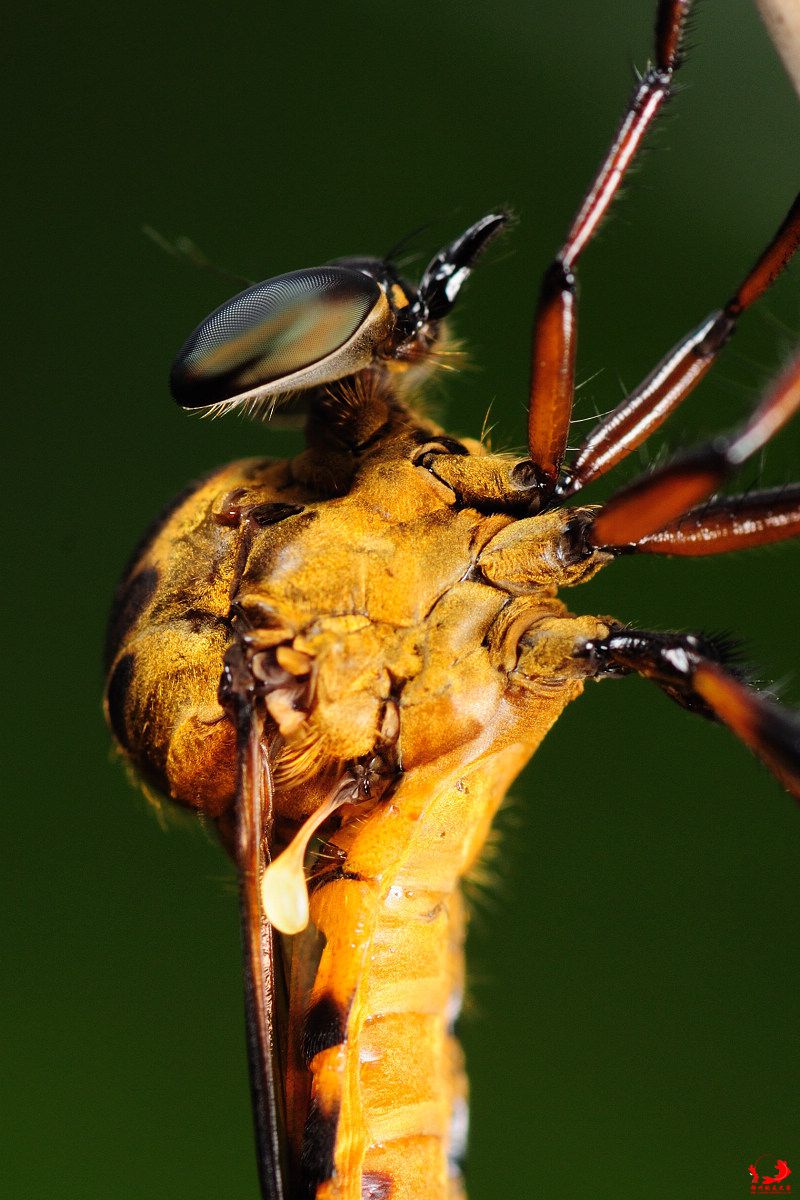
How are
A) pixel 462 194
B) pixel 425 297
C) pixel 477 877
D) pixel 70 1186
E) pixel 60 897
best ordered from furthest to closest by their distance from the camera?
pixel 462 194, pixel 60 897, pixel 70 1186, pixel 477 877, pixel 425 297

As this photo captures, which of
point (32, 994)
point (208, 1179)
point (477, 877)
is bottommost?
point (208, 1179)

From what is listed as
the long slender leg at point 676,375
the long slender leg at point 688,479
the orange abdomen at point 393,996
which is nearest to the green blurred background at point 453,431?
the orange abdomen at point 393,996

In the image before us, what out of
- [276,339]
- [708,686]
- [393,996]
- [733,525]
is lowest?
[393,996]

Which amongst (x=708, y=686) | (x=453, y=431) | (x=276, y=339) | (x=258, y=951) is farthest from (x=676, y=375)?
(x=453, y=431)

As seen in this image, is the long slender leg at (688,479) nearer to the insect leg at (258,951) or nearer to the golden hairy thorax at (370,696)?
the golden hairy thorax at (370,696)

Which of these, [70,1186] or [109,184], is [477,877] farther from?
[109,184]

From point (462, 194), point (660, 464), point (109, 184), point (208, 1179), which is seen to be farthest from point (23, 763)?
point (660, 464)

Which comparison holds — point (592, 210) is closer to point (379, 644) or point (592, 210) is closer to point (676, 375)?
point (676, 375)
